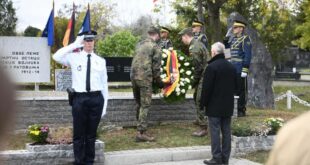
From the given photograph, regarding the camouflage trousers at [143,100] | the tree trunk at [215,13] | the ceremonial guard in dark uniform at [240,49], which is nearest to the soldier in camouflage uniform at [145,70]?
the camouflage trousers at [143,100]

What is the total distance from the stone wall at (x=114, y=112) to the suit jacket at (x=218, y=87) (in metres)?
2.69

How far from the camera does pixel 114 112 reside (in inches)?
418

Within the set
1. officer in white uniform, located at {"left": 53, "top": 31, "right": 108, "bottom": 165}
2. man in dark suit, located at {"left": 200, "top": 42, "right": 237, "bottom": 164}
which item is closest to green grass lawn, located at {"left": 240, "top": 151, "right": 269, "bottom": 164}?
man in dark suit, located at {"left": 200, "top": 42, "right": 237, "bottom": 164}

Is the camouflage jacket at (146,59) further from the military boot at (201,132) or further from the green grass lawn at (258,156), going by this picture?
the green grass lawn at (258,156)

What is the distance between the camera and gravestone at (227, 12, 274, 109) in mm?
16109

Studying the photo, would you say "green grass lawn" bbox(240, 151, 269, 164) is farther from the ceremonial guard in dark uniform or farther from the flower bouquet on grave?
the flower bouquet on grave

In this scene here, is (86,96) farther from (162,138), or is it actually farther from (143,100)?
(162,138)

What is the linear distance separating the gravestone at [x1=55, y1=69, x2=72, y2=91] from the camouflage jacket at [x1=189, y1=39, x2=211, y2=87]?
3.80 m

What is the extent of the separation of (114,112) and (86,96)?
2.86m

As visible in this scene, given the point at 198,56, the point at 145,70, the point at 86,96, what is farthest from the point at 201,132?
the point at 86,96

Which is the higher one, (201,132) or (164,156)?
(201,132)

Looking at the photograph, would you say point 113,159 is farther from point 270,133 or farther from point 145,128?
point 270,133

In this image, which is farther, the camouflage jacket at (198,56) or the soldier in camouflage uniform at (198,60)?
the camouflage jacket at (198,56)

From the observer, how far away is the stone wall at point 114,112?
10016mm
